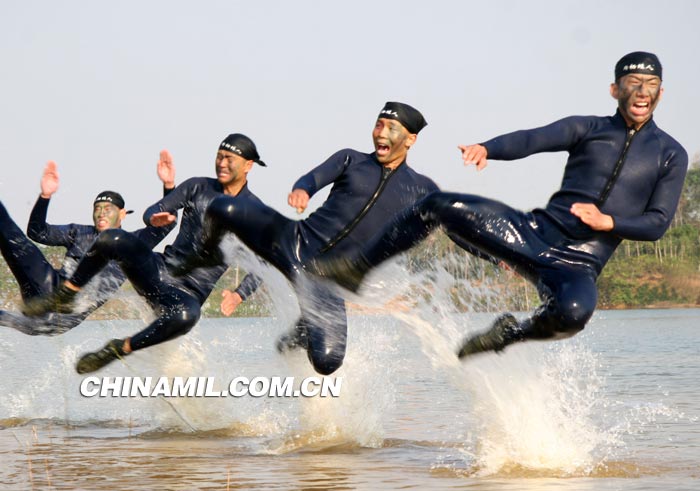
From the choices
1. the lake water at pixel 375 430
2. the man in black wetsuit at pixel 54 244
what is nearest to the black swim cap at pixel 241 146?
the man in black wetsuit at pixel 54 244

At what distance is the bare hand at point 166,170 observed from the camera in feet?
40.6

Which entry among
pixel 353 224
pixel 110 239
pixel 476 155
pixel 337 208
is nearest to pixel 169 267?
pixel 110 239

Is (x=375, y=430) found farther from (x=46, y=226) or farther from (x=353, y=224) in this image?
(x=46, y=226)

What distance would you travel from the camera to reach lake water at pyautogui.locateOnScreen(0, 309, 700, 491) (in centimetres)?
864

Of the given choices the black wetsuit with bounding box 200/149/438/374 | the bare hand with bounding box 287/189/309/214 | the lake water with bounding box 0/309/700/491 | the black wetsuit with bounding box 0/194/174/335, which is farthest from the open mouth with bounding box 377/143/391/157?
the black wetsuit with bounding box 0/194/174/335

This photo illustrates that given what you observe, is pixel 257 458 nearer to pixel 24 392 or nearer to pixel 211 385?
pixel 211 385

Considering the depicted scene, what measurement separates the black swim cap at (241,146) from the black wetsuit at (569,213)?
3472 millimetres

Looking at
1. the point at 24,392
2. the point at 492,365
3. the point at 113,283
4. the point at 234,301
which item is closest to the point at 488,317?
the point at 492,365

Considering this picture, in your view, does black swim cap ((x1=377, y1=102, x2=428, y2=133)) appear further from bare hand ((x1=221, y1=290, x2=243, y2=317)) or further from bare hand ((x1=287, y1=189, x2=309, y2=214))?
bare hand ((x1=221, y1=290, x2=243, y2=317))

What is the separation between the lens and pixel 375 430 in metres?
11.0

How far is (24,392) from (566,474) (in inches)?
357

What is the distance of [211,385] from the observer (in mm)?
13320

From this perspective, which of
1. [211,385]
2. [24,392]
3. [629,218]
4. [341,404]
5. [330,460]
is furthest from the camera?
[24,392]

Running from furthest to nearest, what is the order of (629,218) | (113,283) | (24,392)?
(24,392) < (113,283) < (629,218)
